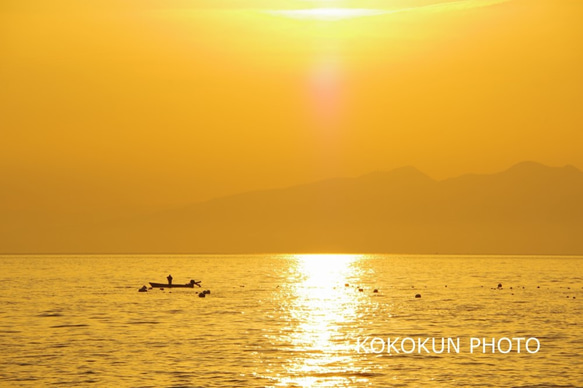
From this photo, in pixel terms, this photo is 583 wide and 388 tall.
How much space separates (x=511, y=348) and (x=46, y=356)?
34.0 meters

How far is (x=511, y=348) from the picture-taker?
6812 centimetres

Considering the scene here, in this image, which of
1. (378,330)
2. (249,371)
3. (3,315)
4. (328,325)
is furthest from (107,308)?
(249,371)

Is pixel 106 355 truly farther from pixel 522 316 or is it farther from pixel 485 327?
pixel 522 316

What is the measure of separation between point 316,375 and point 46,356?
2008 centimetres

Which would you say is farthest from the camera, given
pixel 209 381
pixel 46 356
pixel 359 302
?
pixel 359 302

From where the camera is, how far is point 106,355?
63.3m

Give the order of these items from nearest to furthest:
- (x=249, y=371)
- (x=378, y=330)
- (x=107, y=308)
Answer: (x=249, y=371)
(x=378, y=330)
(x=107, y=308)

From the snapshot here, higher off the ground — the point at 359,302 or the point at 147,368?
the point at 359,302

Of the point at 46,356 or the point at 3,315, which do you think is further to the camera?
the point at 3,315

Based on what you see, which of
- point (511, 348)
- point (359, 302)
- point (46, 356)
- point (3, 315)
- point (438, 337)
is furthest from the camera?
point (359, 302)

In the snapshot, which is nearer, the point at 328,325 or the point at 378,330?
the point at 378,330

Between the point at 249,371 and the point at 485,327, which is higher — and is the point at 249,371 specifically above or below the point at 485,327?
below

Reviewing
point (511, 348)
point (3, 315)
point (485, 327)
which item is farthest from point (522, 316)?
point (3, 315)

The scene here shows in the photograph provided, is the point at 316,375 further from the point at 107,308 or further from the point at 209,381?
the point at 107,308
